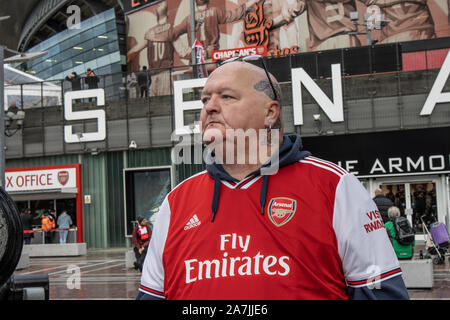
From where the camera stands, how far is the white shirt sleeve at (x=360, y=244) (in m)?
1.68

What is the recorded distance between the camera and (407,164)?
65.5 feet

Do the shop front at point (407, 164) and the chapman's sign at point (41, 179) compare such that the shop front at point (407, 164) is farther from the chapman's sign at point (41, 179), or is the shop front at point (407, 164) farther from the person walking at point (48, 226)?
the person walking at point (48, 226)

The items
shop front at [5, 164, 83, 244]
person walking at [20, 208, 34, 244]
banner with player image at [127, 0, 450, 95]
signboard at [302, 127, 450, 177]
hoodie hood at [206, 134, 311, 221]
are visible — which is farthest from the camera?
banner with player image at [127, 0, 450, 95]

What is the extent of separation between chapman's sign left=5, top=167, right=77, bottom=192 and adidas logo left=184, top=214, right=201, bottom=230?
22.7 metres

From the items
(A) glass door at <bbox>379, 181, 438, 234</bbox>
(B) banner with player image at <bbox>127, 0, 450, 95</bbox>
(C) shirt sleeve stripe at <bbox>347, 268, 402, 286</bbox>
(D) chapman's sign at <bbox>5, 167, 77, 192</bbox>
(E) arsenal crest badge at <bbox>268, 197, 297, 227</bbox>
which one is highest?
(B) banner with player image at <bbox>127, 0, 450, 95</bbox>

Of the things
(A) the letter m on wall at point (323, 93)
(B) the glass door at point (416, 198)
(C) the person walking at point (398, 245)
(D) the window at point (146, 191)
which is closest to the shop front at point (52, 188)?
(D) the window at point (146, 191)

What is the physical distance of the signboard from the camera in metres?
19.7

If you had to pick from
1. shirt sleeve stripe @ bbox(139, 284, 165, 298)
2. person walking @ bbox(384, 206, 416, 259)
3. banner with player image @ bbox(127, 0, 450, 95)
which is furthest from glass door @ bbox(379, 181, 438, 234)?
shirt sleeve stripe @ bbox(139, 284, 165, 298)

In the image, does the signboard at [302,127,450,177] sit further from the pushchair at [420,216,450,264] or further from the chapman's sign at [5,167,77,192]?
the chapman's sign at [5,167,77,192]

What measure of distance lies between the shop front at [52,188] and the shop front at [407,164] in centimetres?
1073

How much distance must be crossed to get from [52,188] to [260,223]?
76.9ft

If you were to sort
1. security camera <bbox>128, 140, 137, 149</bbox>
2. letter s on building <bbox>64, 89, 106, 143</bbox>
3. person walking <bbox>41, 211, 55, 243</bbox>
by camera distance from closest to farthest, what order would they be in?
1. person walking <bbox>41, 211, 55, 243</bbox>
2. security camera <bbox>128, 140, 137, 149</bbox>
3. letter s on building <bbox>64, 89, 106, 143</bbox>
